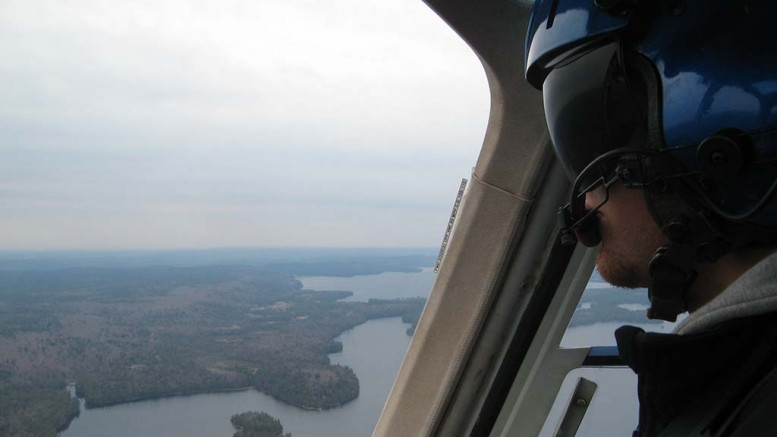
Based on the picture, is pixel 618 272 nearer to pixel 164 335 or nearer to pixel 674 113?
pixel 674 113

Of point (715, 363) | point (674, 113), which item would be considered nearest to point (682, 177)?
point (674, 113)

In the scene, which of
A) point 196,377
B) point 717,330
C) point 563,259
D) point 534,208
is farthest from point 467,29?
point 196,377

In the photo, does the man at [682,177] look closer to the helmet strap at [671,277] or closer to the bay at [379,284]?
the helmet strap at [671,277]

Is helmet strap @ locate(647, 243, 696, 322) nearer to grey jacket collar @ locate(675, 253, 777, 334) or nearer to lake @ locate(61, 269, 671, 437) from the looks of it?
grey jacket collar @ locate(675, 253, 777, 334)

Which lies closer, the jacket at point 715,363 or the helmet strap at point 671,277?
the jacket at point 715,363

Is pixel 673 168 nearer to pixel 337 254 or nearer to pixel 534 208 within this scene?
pixel 534 208

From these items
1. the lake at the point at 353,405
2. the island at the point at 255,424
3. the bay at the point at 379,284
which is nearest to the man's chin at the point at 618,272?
the lake at the point at 353,405
